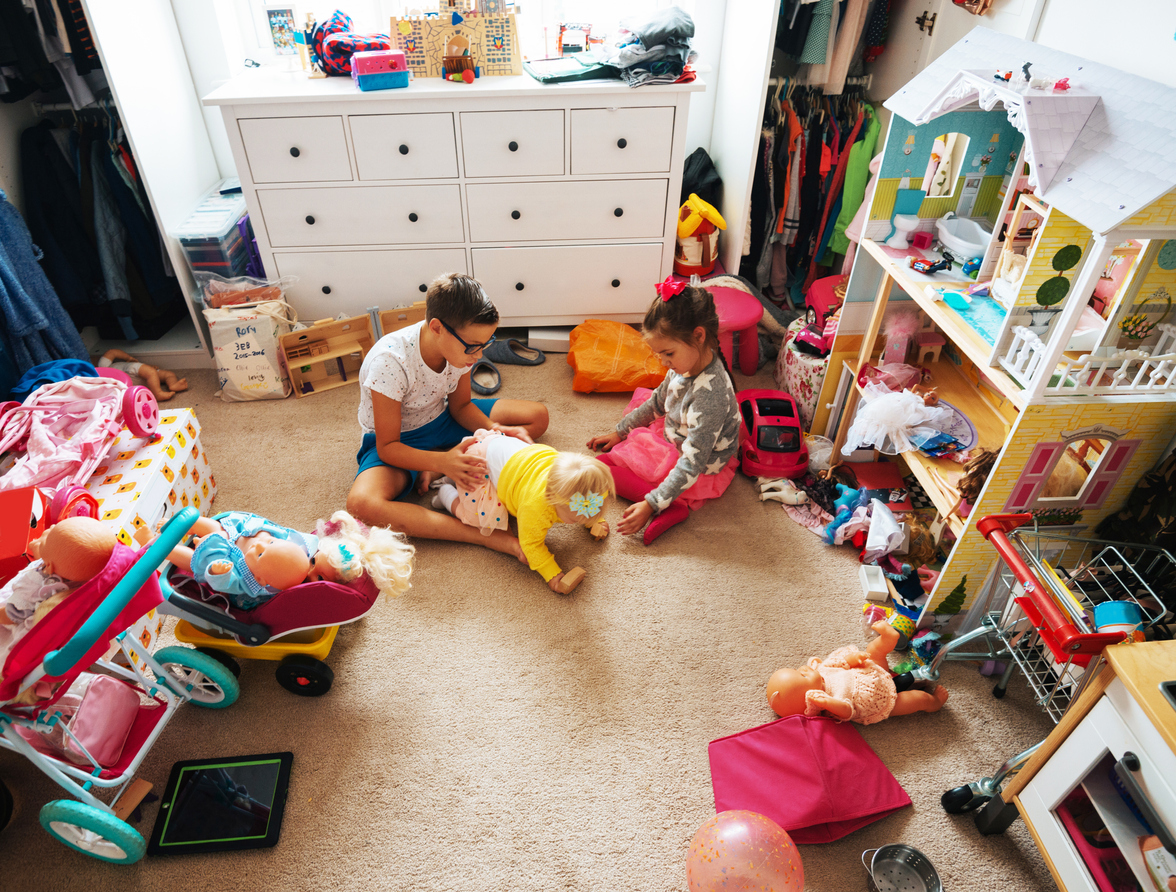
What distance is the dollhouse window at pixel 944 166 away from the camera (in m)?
2.31

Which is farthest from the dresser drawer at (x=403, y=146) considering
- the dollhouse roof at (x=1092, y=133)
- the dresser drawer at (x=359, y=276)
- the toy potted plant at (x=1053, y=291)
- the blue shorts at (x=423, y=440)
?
the toy potted plant at (x=1053, y=291)

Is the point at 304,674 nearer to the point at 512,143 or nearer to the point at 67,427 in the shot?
the point at 67,427

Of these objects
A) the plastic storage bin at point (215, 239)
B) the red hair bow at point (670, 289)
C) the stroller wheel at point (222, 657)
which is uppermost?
the red hair bow at point (670, 289)

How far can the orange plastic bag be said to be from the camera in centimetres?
313

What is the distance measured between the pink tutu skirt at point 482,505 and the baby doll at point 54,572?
108cm

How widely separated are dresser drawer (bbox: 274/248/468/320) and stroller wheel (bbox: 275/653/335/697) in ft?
6.29

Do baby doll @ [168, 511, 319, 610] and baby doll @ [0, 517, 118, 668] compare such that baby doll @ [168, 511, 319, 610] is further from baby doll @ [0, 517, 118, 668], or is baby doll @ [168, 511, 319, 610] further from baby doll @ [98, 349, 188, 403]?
baby doll @ [98, 349, 188, 403]

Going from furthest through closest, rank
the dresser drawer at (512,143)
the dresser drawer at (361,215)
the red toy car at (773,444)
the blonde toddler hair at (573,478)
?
1. the dresser drawer at (361,215)
2. the dresser drawer at (512,143)
3. the red toy car at (773,444)
4. the blonde toddler hair at (573,478)

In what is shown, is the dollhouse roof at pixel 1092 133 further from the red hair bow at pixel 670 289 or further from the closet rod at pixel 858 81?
the closet rod at pixel 858 81

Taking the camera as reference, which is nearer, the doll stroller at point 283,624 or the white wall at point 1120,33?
the white wall at point 1120,33

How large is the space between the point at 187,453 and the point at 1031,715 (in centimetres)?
267

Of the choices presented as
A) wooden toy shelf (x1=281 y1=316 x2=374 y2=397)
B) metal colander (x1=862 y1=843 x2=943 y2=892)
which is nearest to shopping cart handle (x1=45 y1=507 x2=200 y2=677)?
metal colander (x1=862 y1=843 x2=943 y2=892)

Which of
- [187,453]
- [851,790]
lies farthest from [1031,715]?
[187,453]

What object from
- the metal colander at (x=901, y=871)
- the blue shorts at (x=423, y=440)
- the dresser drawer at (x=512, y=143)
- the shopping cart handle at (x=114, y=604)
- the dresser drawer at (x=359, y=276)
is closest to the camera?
the shopping cart handle at (x=114, y=604)
